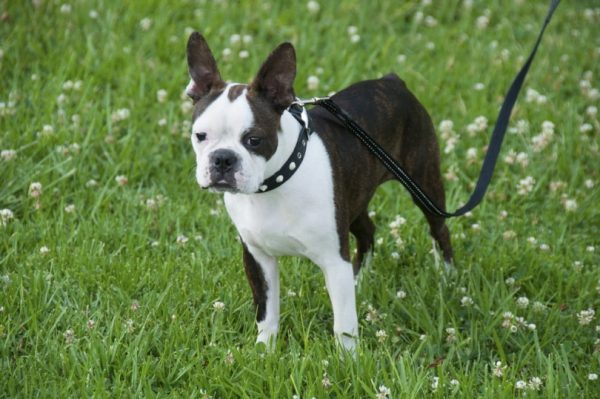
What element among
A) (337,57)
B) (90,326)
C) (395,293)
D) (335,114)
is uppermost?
(337,57)

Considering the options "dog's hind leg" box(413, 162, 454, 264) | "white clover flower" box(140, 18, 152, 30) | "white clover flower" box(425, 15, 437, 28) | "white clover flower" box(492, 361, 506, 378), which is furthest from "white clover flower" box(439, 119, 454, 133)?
"white clover flower" box(492, 361, 506, 378)

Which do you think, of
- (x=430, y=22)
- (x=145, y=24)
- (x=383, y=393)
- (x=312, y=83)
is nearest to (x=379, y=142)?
(x=383, y=393)

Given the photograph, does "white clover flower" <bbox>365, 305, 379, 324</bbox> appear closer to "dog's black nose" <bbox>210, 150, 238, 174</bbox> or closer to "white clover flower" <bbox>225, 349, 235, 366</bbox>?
"white clover flower" <bbox>225, 349, 235, 366</bbox>

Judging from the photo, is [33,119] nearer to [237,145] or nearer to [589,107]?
[237,145]

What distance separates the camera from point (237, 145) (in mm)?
3688

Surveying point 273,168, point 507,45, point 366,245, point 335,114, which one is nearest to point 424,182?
point 366,245

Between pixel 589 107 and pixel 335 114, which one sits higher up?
pixel 589 107

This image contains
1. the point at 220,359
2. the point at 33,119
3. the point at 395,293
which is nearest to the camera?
the point at 220,359

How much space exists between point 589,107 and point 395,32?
1.80 metres

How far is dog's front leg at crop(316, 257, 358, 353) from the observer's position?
13.5 feet

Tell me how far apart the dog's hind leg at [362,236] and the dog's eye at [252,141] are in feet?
4.77

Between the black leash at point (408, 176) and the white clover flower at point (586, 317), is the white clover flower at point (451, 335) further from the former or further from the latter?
the white clover flower at point (586, 317)

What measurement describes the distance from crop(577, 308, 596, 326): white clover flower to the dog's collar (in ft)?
5.63

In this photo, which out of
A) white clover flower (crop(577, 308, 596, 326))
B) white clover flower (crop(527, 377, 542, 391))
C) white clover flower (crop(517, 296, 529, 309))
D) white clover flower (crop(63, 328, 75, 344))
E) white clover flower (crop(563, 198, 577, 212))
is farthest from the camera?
white clover flower (crop(563, 198, 577, 212))
